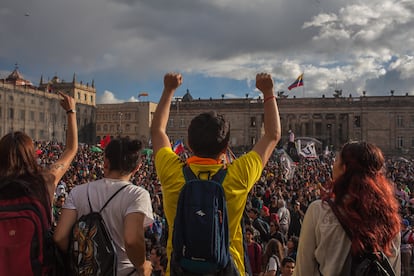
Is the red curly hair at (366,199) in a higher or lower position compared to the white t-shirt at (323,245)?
higher

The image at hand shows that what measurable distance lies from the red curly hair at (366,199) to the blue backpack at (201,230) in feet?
2.20

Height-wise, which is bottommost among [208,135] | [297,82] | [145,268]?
[145,268]

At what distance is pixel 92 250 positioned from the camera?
2.87m

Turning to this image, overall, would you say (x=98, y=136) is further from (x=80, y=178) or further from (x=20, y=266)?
(x=20, y=266)

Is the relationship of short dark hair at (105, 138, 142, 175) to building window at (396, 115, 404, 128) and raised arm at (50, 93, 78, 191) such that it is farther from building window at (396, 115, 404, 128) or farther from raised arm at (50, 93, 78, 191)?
building window at (396, 115, 404, 128)

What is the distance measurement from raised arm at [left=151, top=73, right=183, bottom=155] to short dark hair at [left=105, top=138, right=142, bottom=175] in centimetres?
17

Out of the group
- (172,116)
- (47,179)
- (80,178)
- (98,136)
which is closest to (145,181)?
(80,178)

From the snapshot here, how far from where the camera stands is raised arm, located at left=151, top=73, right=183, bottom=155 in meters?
3.24

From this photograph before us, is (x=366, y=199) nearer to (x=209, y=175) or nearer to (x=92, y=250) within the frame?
(x=209, y=175)

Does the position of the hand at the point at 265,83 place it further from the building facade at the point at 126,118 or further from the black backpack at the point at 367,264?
the building facade at the point at 126,118

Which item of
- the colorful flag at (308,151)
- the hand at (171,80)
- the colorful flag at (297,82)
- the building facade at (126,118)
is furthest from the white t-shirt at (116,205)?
the building facade at (126,118)

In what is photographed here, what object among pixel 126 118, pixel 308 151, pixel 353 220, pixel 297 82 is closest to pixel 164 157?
pixel 353 220

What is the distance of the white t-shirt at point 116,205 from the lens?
298 cm

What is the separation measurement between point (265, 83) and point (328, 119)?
66.2 m
